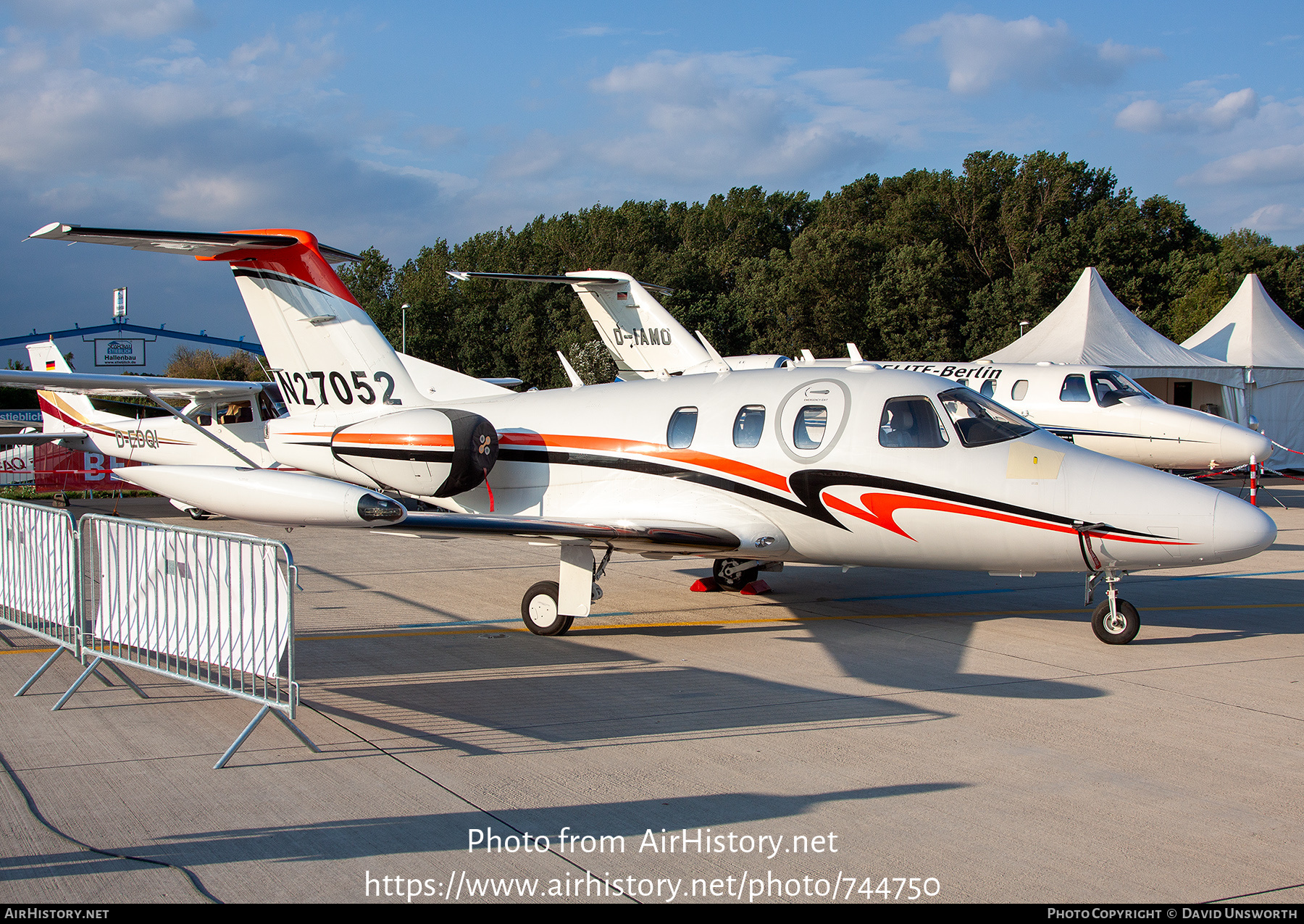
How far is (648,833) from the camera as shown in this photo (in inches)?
178

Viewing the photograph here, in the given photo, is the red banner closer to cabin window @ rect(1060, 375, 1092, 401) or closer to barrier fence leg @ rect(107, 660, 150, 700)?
barrier fence leg @ rect(107, 660, 150, 700)

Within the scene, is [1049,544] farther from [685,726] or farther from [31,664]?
[31,664]

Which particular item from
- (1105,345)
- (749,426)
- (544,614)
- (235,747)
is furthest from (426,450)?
(1105,345)

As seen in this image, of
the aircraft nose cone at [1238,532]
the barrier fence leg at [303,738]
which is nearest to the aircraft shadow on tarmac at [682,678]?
the barrier fence leg at [303,738]

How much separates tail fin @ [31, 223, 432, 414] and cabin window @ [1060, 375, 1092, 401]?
1358cm

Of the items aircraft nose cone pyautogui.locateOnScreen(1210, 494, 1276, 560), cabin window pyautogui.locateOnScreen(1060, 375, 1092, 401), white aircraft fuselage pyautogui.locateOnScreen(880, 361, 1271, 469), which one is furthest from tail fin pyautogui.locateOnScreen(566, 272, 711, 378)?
aircraft nose cone pyautogui.locateOnScreen(1210, 494, 1276, 560)

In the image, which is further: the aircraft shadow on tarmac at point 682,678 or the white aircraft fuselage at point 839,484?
the white aircraft fuselage at point 839,484

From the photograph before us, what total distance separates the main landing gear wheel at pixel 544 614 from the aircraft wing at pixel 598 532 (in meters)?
0.72

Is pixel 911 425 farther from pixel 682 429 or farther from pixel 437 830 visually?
pixel 437 830

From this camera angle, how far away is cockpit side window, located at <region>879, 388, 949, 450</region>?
8812 mm

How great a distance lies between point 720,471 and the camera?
9523 mm

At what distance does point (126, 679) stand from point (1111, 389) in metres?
18.3

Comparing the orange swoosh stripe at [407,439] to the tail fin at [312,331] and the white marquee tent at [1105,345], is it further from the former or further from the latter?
the white marquee tent at [1105,345]

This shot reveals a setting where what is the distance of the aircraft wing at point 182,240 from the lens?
8.93 meters
